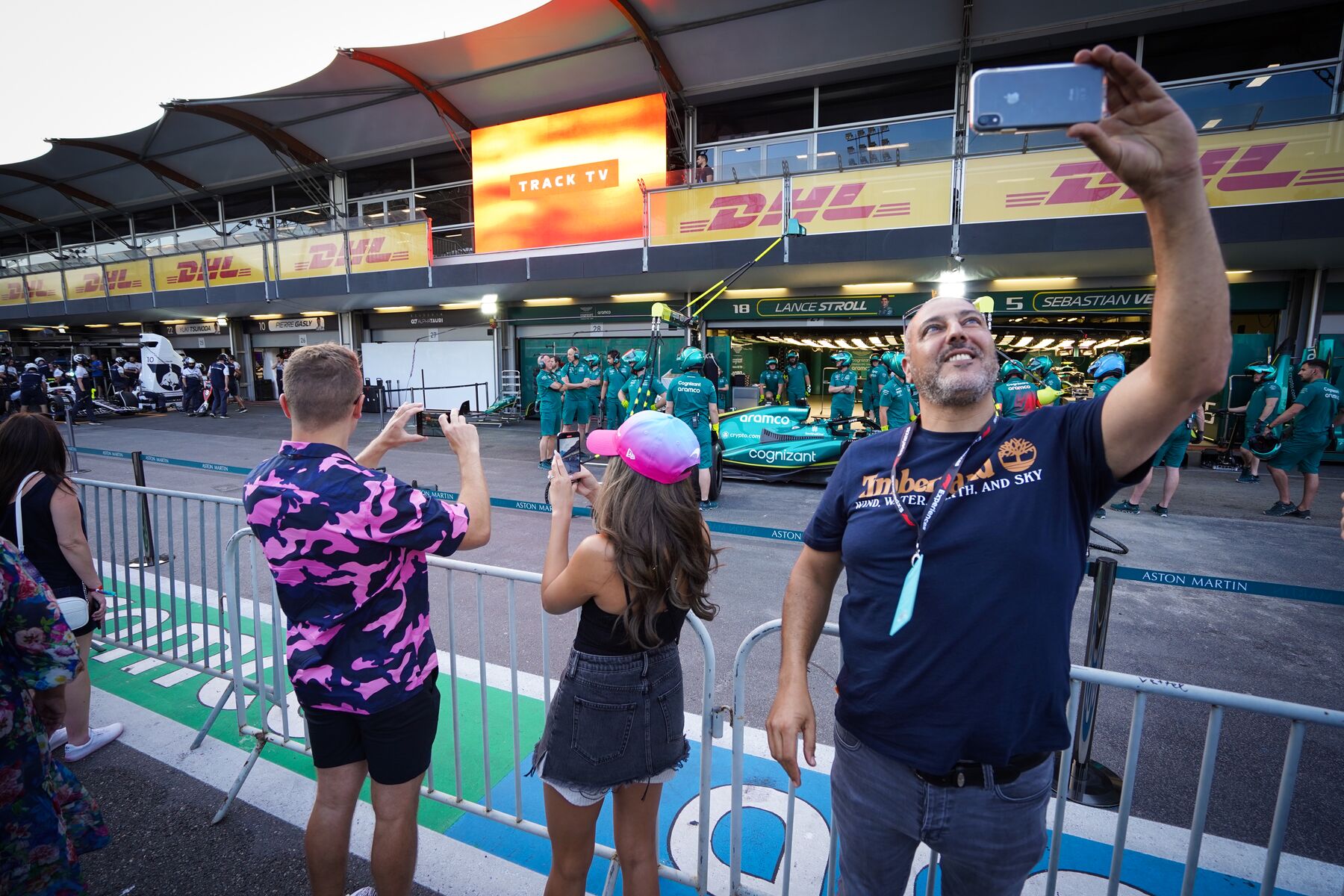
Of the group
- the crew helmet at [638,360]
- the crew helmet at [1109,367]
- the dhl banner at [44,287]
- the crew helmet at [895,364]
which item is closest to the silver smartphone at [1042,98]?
the crew helmet at [1109,367]

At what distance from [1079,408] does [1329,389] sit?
895 centimetres

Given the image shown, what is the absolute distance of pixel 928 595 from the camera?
4.57 ft

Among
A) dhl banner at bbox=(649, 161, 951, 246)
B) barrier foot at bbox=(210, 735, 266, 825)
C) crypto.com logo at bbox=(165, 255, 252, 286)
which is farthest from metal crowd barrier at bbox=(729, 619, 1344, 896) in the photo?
crypto.com logo at bbox=(165, 255, 252, 286)

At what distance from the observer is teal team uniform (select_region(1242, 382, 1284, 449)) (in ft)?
27.7

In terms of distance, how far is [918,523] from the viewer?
1.46 metres

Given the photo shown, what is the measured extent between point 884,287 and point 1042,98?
1465cm

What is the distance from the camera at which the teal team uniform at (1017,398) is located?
22.4 feet

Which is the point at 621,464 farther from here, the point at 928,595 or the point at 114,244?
the point at 114,244

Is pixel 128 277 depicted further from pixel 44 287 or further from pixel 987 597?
pixel 987 597

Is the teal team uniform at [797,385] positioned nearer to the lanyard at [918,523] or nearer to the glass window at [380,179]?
the glass window at [380,179]

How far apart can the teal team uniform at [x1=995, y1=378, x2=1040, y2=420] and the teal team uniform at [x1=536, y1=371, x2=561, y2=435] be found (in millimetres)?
7080

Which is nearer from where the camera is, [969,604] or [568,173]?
[969,604]

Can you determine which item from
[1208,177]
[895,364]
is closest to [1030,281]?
[1208,177]

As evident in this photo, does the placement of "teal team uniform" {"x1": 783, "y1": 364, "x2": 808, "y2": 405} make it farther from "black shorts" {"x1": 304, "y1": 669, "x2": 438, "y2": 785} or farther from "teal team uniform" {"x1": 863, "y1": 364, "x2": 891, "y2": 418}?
"black shorts" {"x1": 304, "y1": 669, "x2": 438, "y2": 785}
